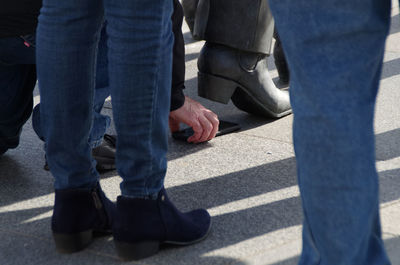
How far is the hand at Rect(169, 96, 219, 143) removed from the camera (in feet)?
7.75

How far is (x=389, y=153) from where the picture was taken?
7.27 feet

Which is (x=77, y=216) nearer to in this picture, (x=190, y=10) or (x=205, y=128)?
(x=205, y=128)

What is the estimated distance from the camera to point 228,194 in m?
2.01

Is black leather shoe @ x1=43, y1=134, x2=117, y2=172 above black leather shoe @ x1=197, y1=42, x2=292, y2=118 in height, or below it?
below

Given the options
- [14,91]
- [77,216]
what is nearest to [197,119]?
[14,91]

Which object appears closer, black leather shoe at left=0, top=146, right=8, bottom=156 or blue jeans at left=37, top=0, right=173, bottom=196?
blue jeans at left=37, top=0, right=173, bottom=196

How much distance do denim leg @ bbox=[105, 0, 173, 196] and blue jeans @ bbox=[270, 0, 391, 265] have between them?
46 cm

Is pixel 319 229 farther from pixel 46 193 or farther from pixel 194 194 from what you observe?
pixel 46 193

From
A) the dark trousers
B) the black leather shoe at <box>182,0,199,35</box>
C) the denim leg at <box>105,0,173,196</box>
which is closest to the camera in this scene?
the denim leg at <box>105,0,173,196</box>

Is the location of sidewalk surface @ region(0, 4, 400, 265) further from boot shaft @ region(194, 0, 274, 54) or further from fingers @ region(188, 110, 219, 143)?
boot shaft @ region(194, 0, 274, 54)

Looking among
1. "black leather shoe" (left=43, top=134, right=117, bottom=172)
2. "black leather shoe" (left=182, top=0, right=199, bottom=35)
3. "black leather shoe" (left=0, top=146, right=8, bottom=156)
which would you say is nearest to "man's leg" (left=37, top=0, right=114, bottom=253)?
"black leather shoe" (left=43, top=134, right=117, bottom=172)

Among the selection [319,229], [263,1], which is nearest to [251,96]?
[263,1]

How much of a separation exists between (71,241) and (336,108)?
916mm

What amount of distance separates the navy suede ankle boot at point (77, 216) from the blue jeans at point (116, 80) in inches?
1.5
